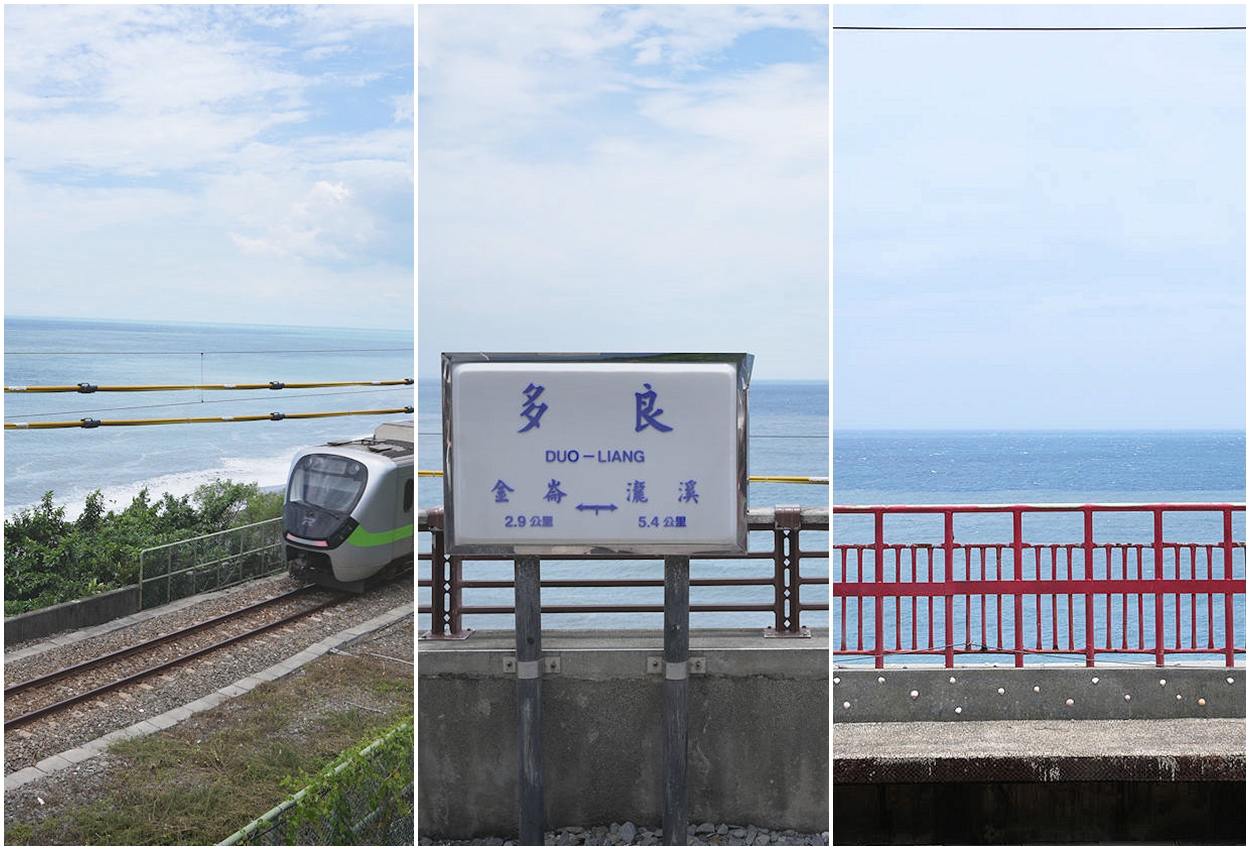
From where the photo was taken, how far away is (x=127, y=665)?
7.73 ft

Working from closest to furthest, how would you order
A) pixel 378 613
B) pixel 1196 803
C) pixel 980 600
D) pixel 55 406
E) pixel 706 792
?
pixel 55 406, pixel 378 613, pixel 706 792, pixel 1196 803, pixel 980 600

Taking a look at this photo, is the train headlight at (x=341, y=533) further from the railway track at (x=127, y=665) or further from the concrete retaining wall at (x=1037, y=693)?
the concrete retaining wall at (x=1037, y=693)

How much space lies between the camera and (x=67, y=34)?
2.50m

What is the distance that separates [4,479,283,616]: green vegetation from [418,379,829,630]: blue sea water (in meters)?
0.63

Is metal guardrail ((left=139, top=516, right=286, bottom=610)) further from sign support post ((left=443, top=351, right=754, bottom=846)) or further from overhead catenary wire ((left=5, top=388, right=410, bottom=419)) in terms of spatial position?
sign support post ((left=443, top=351, right=754, bottom=846))

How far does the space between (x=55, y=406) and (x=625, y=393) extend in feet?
4.69

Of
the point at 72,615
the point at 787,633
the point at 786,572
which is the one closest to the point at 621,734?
the point at 787,633

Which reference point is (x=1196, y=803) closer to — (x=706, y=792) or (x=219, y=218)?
(x=706, y=792)

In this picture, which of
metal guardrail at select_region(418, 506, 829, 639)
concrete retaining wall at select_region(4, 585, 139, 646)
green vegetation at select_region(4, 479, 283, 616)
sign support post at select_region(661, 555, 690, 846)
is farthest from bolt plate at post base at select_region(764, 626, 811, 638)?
concrete retaining wall at select_region(4, 585, 139, 646)

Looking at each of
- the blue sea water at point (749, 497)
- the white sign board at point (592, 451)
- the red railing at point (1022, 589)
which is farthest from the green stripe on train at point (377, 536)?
the red railing at point (1022, 589)

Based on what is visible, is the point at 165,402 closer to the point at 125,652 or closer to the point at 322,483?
the point at 322,483

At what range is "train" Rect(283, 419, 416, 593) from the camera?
2477 mm

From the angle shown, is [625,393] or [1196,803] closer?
[625,393]

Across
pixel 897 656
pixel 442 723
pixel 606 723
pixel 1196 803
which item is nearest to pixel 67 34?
pixel 442 723
